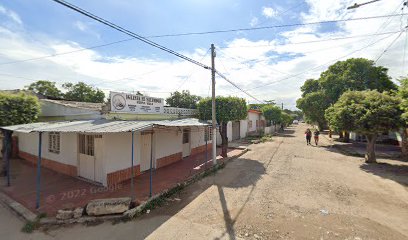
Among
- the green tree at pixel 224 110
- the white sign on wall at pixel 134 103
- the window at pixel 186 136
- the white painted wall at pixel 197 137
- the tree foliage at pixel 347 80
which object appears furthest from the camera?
the tree foliage at pixel 347 80

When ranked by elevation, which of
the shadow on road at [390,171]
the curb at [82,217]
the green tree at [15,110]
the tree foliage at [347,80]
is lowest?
the curb at [82,217]

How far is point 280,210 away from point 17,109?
12.2 meters

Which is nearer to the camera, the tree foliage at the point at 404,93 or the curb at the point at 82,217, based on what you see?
the curb at the point at 82,217

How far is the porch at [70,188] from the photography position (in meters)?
7.18

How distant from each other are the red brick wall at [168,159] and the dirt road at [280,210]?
Result: 3.04 m

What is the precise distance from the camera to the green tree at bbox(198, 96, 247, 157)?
14289mm

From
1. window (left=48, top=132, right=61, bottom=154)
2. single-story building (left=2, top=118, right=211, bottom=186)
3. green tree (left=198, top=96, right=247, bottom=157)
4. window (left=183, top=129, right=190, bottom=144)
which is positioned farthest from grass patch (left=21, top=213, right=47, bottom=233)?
green tree (left=198, top=96, right=247, bottom=157)

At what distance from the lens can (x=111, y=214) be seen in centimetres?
633

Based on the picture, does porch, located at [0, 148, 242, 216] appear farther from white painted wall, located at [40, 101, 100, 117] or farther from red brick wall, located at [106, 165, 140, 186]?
white painted wall, located at [40, 101, 100, 117]

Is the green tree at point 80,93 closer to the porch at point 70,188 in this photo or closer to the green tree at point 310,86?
the porch at point 70,188

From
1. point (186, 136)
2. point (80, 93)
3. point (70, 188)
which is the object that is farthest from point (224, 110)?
point (80, 93)

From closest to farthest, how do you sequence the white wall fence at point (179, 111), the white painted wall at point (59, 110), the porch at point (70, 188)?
the porch at point (70, 188)
the white painted wall at point (59, 110)
the white wall fence at point (179, 111)

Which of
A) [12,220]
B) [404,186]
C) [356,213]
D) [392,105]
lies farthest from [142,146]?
[392,105]

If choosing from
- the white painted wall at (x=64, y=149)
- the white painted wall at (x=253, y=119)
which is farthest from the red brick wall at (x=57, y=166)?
the white painted wall at (x=253, y=119)
